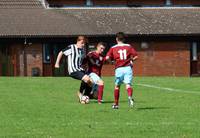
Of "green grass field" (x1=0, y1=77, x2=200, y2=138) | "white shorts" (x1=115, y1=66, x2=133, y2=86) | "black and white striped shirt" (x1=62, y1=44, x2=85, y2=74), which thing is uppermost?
"black and white striped shirt" (x1=62, y1=44, x2=85, y2=74)

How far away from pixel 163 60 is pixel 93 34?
5.96 metres

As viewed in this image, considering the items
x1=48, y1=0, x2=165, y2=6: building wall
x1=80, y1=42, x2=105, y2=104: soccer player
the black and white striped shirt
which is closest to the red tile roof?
x1=48, y1=0, x2=165, y2=6: building wall

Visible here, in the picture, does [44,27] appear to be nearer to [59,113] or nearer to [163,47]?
[163,47]

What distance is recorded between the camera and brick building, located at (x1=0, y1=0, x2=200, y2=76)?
48.2m

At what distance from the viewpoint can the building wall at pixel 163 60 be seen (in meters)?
50.1

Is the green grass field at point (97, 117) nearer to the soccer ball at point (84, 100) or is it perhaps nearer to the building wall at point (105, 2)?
the soccer ball at point (84, 100)

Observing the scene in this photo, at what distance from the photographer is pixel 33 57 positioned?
49.2 m

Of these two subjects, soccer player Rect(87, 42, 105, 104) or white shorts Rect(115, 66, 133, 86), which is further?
soccer player Rect(87, 42, 105, 104)

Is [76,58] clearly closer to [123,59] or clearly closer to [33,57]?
[123,59]

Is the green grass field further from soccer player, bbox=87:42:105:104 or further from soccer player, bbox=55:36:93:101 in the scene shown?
soccer player, bbox=87:42:105:104

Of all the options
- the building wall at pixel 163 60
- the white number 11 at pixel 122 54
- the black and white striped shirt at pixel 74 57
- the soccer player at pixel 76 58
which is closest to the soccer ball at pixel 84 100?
the soccer player at pixel 76 58

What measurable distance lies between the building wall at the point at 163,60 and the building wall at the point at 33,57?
467 cm

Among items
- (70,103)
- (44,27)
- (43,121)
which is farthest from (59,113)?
(44,27)

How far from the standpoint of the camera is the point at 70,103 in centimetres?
1909
